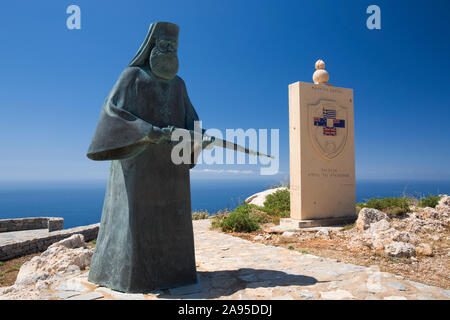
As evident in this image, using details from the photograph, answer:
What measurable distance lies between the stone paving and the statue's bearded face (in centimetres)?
261

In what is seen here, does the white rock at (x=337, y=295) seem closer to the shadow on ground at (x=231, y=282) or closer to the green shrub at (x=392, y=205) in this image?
the shadow on ground at (x=231, y=282)

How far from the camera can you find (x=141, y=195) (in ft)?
11.6

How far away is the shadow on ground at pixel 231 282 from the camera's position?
139 inches

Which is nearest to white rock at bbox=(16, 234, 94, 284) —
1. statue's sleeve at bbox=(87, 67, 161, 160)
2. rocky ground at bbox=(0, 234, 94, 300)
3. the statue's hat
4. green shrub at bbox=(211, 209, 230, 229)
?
rocky ground at bbox=(0, 234, 94, 300)

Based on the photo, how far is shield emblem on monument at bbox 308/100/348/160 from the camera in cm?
931

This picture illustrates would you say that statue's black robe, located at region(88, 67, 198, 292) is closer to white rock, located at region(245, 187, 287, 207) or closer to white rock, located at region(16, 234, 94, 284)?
white rock, located at region(16, 234, 94, 284)

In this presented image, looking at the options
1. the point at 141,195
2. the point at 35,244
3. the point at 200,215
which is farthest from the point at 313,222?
the point at 35,244

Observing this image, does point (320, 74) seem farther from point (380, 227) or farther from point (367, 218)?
point (380, 227)

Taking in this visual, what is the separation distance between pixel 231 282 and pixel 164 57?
3.00 m

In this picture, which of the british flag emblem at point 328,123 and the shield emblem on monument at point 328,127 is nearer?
the shield emblem on monument at point 328,127

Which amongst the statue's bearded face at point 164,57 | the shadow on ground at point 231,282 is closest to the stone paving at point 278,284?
the shadow on ground at point 231,282

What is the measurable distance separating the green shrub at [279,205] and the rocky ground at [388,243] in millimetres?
1971

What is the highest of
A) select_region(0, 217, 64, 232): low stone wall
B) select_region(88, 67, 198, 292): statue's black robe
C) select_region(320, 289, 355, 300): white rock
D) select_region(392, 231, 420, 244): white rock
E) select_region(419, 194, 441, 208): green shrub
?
select_region(88, 67, 198, 292): statue's black robe
